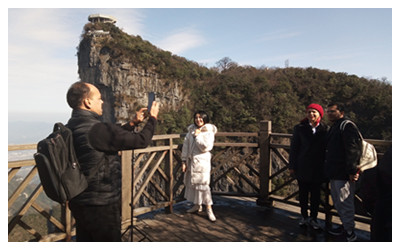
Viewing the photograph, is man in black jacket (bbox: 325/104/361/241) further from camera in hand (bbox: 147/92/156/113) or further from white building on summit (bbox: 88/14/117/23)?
white building on summit (bbox: 88/14/117/23)

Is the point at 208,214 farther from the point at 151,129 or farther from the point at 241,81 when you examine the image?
the point at 241,81

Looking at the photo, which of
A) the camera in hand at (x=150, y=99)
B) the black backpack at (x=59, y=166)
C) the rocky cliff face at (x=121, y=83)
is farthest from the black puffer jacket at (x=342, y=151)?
the rocky cliff face at (x=121, y=83)

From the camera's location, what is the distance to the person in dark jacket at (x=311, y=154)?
3.29 m

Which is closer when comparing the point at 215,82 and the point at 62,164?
the point at 62,164

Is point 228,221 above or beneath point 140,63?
beneath

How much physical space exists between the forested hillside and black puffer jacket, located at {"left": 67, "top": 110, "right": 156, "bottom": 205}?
2763cm

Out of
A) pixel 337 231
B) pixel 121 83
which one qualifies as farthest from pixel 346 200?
pixel 121 83

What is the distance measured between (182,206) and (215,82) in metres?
33.0

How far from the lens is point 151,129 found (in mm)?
1891

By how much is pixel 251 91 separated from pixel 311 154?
30975 mm

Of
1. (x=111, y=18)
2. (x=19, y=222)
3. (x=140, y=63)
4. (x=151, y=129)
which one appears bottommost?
(x=19, y=222)

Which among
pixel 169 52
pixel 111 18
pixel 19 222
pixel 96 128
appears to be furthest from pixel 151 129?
pixel 111 18

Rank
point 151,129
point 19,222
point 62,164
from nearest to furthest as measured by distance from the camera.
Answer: point 62,164
point 151,129
point 19,222

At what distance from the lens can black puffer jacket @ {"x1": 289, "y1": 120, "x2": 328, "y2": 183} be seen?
3.28 m
